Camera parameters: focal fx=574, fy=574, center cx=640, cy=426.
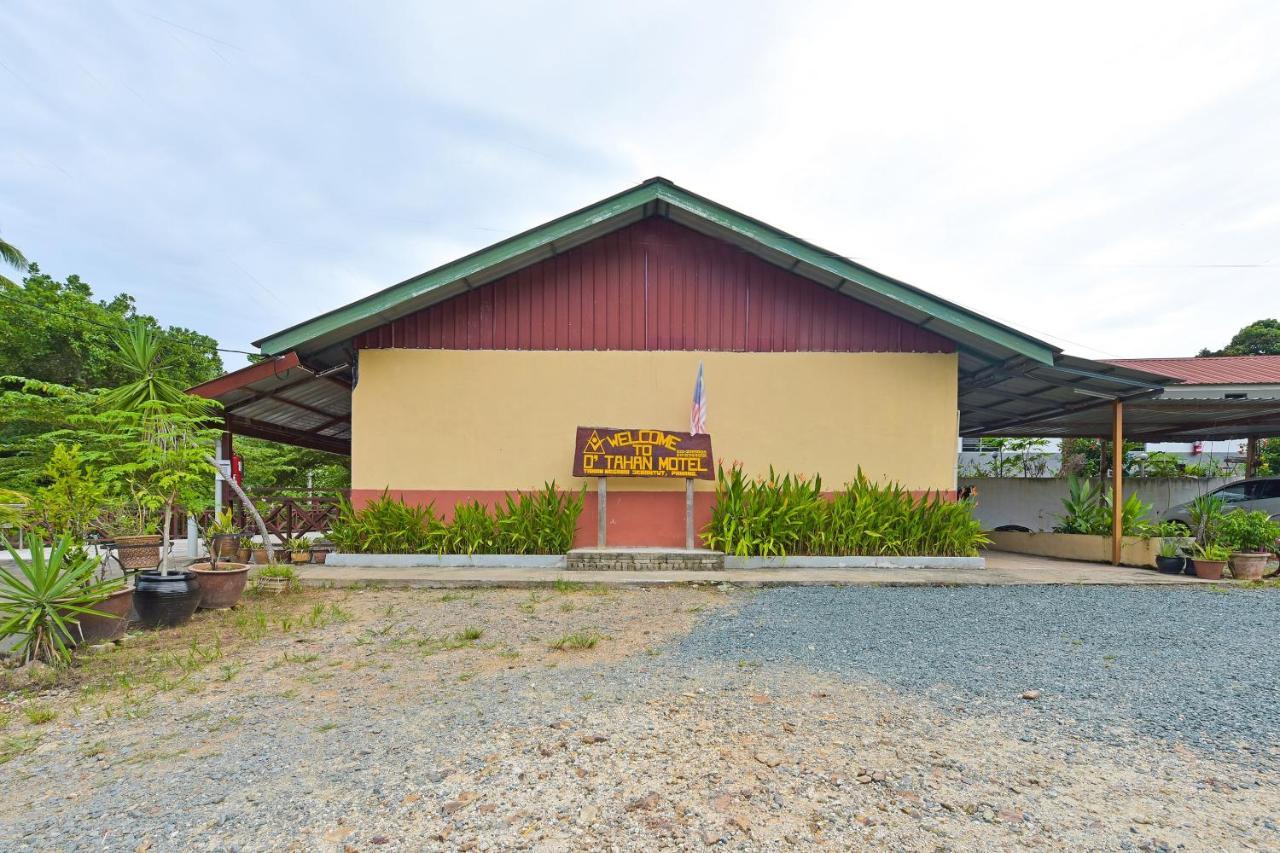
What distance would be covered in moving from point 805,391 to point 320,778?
760 centimetres

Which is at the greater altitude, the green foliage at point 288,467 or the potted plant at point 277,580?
the green foliage at point 288,467

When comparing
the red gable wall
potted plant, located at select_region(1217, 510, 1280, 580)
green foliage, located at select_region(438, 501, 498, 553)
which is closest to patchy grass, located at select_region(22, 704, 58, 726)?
green foliage, located at select_region(438, 501, 498, 553)

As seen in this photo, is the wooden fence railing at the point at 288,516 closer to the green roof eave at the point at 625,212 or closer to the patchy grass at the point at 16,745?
the green roof eave at the point at 625,212

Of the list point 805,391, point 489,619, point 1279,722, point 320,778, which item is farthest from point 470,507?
point 1279,722

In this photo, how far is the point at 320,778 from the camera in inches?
98.0

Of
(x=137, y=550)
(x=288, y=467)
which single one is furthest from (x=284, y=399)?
(x=288, y=467)

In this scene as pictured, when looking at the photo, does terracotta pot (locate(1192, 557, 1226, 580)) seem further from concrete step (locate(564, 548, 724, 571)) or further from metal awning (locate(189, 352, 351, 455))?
metal awning (locate(189, 352, 351, 455))

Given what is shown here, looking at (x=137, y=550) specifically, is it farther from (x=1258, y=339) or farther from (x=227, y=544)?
(x=1258, y=339)

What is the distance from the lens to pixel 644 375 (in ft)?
28.3

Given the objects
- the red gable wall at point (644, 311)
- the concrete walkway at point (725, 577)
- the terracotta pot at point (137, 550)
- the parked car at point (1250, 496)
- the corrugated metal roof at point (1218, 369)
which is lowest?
the concrete walkway at point (725, 577)

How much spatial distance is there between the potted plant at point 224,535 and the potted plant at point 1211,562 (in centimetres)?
1331

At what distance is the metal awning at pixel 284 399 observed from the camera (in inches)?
294

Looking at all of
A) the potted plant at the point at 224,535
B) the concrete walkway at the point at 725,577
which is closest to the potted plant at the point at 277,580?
the concrete walkway at the point at 725,577

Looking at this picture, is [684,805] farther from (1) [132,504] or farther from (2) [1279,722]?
(1) [132,504]
